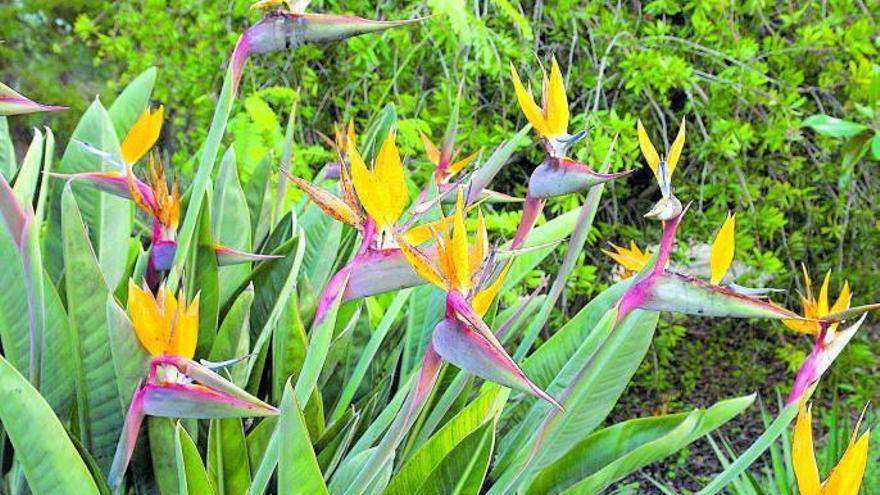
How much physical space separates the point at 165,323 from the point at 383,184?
18cm

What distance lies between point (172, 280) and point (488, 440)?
0.28 metres

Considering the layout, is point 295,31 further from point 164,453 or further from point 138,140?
point 164,453

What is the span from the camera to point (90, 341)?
77 centimetres

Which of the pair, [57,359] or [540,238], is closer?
[57,359]

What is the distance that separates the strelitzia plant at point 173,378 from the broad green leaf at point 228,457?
0.09m

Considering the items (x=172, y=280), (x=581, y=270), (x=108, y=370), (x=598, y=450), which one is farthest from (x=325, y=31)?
(x=581, y=270)

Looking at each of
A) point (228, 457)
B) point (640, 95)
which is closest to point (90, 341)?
point (228, 457)

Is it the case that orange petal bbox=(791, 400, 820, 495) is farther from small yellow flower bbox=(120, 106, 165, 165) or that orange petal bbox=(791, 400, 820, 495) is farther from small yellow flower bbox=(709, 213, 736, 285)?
small yellow flower bbox=(120, 106, 165, 165)

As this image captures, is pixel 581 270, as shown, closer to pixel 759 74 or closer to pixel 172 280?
pixel 759 74

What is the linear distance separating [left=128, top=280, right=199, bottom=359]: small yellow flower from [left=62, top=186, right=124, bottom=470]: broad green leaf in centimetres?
16

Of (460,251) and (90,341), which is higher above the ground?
(460,251)

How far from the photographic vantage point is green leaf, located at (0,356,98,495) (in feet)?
1.91

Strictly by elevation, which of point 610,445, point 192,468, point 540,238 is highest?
point 192,468

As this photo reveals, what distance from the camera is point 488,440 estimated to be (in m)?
0.68
